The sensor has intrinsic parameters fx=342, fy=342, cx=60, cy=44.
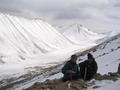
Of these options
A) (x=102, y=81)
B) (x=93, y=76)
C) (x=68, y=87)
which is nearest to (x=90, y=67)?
(x=93, y=76)

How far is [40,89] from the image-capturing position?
57.3 feet

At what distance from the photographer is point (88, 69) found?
66.1ft

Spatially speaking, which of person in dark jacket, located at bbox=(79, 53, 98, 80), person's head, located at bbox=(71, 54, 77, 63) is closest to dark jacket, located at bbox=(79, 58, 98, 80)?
person in dark jacket, located at bbox=(79, 53, 98, 80)

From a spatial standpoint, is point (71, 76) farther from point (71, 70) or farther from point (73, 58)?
point (73, 58)

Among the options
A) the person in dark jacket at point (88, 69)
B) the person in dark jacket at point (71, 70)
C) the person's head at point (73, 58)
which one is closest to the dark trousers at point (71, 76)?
the person in dark jacket at point (71, 70)

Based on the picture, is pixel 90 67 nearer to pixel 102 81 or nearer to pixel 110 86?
pixel 102 81

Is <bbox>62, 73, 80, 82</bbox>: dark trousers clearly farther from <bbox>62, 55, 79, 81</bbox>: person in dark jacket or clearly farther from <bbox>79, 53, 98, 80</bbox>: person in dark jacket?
<bbox>79, 53, 98, 80</bbox>: person in dark jacket

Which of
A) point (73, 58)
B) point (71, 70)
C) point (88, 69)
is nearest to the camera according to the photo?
point (73, 58)

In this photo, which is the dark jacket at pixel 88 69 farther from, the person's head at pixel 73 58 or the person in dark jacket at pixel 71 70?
the person's head at pixel 73 58

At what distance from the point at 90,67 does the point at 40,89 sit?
405 cm

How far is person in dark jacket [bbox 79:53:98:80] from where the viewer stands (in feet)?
65.8

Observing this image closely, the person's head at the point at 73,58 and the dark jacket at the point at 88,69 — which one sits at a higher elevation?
the person's head at the point at 73,58

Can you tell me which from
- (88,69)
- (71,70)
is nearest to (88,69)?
(88,69)

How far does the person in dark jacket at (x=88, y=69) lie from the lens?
65.8 ft
